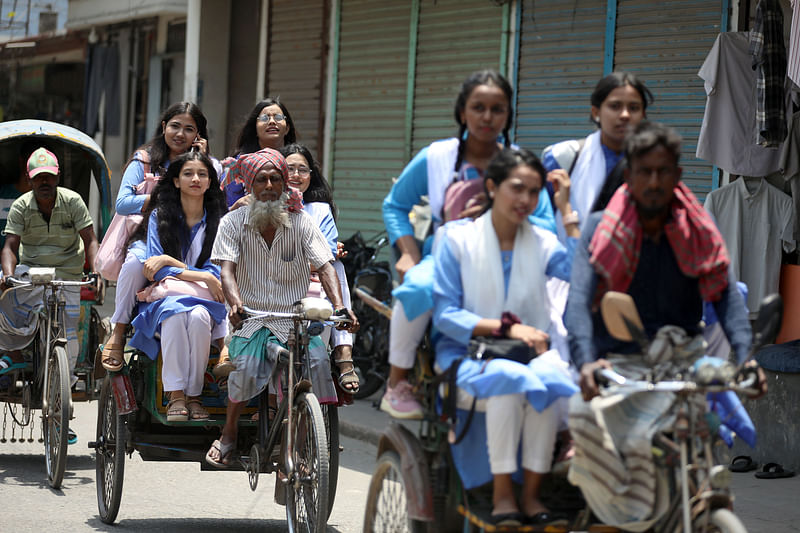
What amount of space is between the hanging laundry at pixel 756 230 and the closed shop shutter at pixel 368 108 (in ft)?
15.1

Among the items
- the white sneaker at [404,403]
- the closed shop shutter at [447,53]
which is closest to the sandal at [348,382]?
the white sneaker at [404,403]

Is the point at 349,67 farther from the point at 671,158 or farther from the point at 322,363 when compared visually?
the point at 671,158

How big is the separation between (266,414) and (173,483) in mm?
1896

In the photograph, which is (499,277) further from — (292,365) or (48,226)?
(48,226)

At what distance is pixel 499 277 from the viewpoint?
4520 millimetres

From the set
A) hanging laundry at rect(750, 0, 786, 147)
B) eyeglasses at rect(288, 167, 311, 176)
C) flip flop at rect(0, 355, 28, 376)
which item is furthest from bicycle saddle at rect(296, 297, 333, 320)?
hanging laundry at rect(750, 0, 786, 147)

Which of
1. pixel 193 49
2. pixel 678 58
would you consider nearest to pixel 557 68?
pixel 678 58

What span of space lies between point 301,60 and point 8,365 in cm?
697

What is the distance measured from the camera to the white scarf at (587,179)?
4906 millimetres

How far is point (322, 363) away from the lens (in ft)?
20.2

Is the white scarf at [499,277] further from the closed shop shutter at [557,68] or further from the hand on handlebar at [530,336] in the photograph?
the closed shop shutter at [557,68]

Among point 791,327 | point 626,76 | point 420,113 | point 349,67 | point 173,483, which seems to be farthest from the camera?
point 349,67

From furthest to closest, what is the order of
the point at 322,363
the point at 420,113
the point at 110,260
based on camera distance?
the point at 420,113 < the point at 110,260 < the point at 322,363

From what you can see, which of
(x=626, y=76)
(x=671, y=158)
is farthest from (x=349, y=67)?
(x=671, y=158)
